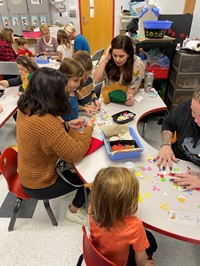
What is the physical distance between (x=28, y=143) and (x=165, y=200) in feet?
2.74

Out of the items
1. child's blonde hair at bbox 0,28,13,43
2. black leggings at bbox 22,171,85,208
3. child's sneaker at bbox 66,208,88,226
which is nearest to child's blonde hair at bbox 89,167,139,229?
black leggings at bbox 22,171,85,208

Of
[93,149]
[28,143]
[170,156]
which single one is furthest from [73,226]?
[170,156]

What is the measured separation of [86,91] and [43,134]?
98cm

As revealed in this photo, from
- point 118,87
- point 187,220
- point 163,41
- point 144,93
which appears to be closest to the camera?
point 187,220

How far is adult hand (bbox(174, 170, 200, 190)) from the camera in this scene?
3.67ft

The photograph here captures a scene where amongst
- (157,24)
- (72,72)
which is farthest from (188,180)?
(157,24)

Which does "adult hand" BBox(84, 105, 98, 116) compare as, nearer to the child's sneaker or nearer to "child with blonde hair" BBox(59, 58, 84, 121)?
"child with blonde hair" BBox(59, 58, 84, 121)

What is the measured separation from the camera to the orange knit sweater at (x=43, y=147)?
1184 millimetres

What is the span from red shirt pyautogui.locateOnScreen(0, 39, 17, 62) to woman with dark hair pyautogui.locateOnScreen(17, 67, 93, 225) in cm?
274

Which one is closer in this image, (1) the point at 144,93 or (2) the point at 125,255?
(2) the point at 125,255

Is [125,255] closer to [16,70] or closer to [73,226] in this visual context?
[73,226]

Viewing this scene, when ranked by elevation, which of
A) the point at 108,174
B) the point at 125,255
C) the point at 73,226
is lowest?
the point at 73,226

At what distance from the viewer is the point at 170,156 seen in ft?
4.37

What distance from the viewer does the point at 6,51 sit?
3518mm
